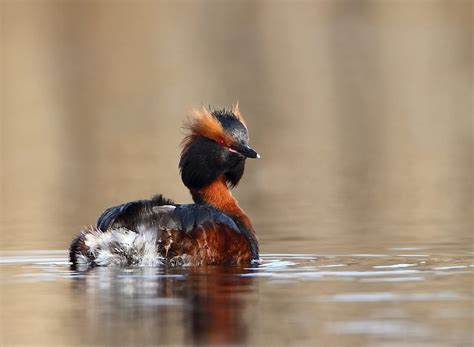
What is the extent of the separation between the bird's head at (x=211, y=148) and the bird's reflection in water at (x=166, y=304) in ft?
4.30

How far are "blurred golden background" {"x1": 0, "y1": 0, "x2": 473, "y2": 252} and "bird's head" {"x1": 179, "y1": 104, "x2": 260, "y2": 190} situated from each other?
46.2 inches

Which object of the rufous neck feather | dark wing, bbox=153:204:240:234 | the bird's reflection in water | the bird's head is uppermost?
the bird's head

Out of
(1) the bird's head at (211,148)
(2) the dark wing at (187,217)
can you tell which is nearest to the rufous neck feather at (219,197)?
(1) the bird's head at (211,148)

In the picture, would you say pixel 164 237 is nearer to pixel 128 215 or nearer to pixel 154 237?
pixel 154 237

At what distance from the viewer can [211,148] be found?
1238 cm

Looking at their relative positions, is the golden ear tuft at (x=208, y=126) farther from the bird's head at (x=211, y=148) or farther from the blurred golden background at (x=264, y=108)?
the blurred golden background at (x=264, y=108)

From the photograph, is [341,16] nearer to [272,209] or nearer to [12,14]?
[12,14]

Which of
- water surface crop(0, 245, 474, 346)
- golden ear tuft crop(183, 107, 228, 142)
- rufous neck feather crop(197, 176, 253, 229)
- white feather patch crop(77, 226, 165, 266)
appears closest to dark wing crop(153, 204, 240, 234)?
white feather patch crop(77, 226, 165, 266)

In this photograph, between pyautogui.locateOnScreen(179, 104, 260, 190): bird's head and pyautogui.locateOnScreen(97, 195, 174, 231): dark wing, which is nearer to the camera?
pyautogui.locateOnScreen(97, 195, 174, 231): dark wing

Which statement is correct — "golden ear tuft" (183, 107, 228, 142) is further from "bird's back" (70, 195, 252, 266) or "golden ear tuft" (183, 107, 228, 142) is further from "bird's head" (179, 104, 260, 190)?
"bird's back" (70, 195, 252, 266)

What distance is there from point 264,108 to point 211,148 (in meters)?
20.4

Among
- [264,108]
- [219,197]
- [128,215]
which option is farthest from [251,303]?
[264,108]

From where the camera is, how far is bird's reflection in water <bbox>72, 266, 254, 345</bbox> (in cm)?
841

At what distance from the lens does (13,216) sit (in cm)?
1719
